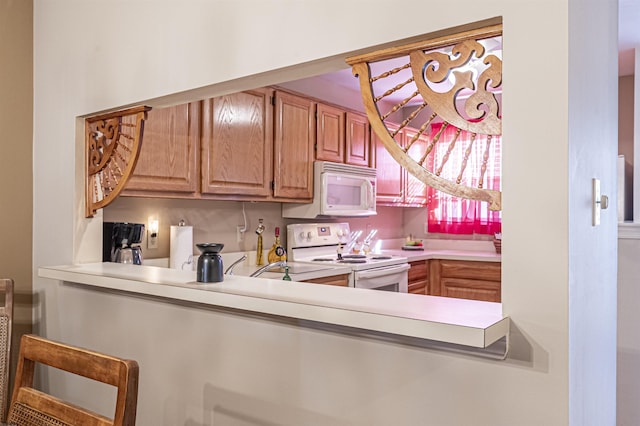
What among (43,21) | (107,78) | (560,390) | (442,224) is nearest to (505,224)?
(560,390)

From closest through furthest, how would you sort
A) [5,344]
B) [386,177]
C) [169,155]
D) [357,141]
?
[5,344] → [169,155] → [357,141] → [386,177]

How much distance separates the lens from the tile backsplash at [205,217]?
2672 millimetres

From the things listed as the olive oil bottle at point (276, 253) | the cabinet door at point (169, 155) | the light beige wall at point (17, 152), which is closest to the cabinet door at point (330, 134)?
the olive oil bottle at point (276, 253)

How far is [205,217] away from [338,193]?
1090 millimetres

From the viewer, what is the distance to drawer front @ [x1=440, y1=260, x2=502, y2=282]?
4039 mm

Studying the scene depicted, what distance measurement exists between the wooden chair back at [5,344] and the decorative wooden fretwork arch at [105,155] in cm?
45

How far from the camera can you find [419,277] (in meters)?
4.25

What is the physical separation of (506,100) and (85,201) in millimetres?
1880

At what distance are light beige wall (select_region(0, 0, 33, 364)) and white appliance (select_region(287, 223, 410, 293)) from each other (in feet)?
5.85

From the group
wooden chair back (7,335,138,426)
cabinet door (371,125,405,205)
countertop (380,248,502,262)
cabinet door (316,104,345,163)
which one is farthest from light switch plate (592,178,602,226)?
cabinet door (371,125,405,205)

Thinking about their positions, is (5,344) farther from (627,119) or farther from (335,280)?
(627,119)

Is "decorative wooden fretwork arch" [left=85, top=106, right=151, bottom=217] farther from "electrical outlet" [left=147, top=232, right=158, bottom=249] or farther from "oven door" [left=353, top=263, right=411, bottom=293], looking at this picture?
"oven door" [left=353, top=263, right=411, bottom=293]

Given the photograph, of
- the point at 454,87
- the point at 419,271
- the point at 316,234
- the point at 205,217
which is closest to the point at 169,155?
the point at 205,217

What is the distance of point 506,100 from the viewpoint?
1.07 metres
